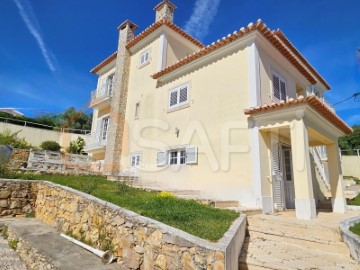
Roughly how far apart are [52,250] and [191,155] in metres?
6.74

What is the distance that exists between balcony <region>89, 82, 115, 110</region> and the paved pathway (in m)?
12.9

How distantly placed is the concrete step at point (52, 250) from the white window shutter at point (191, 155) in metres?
5.87

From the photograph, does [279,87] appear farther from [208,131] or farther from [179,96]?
[179,96]

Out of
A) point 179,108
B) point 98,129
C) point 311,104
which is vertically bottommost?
point 311,104

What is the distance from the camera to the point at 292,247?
516 centimetres

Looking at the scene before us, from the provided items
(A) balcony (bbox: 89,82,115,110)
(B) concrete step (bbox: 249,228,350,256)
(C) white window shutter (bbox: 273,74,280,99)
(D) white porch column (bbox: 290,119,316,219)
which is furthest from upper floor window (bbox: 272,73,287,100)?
(A) balcony (bbox: 89,82,115,110)

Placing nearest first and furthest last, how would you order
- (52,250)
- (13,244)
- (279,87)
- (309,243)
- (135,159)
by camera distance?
1. (52,250)
2. (309,243)
3. (13,244)
4. (279,87)
5. (135,159)

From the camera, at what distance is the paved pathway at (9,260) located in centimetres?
479

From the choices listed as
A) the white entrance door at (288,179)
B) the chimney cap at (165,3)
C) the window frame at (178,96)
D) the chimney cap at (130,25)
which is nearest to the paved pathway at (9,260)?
the window frame at (178,96)

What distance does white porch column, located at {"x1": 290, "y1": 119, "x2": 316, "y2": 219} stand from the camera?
7012mm

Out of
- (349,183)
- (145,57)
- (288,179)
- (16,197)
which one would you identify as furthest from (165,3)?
(349,183)

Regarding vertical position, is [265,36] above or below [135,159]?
above

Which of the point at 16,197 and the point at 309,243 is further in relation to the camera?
the point at 16,197

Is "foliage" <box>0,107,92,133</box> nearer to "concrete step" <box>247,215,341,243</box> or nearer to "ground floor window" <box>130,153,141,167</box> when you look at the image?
"ground floor window" <box>130,153,141,167</box>
